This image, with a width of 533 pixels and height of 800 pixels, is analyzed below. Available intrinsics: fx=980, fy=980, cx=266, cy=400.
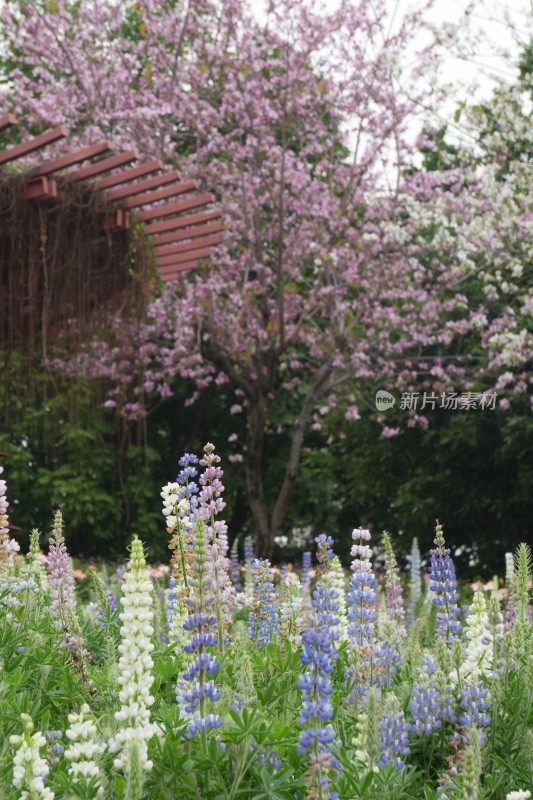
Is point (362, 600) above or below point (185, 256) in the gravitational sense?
below

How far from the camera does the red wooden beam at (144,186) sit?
7980 millimetres

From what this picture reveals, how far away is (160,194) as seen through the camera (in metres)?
8.09

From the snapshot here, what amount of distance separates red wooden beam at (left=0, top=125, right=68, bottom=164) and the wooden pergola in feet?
0.20

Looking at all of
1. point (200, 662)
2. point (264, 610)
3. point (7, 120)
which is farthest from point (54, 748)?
point (7, 120)

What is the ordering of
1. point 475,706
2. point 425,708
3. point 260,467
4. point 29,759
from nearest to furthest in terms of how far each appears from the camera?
point 29,759
point 475,706
point 425,708
point 260,467

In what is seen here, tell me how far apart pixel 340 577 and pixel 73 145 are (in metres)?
9.59

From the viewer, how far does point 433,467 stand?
12.9m

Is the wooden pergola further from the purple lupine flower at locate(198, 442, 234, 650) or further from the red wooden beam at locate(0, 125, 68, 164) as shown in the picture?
the purple lupine flower at locate(198, 442, 234, 650)

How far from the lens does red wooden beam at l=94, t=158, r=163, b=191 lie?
762 centimetres

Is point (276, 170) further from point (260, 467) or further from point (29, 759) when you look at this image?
point (29, 759)

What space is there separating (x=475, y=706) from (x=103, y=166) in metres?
5.98

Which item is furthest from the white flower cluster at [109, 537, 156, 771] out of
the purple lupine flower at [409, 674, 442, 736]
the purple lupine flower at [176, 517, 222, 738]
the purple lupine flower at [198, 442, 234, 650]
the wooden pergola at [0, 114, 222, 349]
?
the wooden pergola at [0, 114, 222, 349]

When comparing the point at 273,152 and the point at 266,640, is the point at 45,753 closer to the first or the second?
the point at 266,640

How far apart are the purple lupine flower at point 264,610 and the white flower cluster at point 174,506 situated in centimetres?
71
